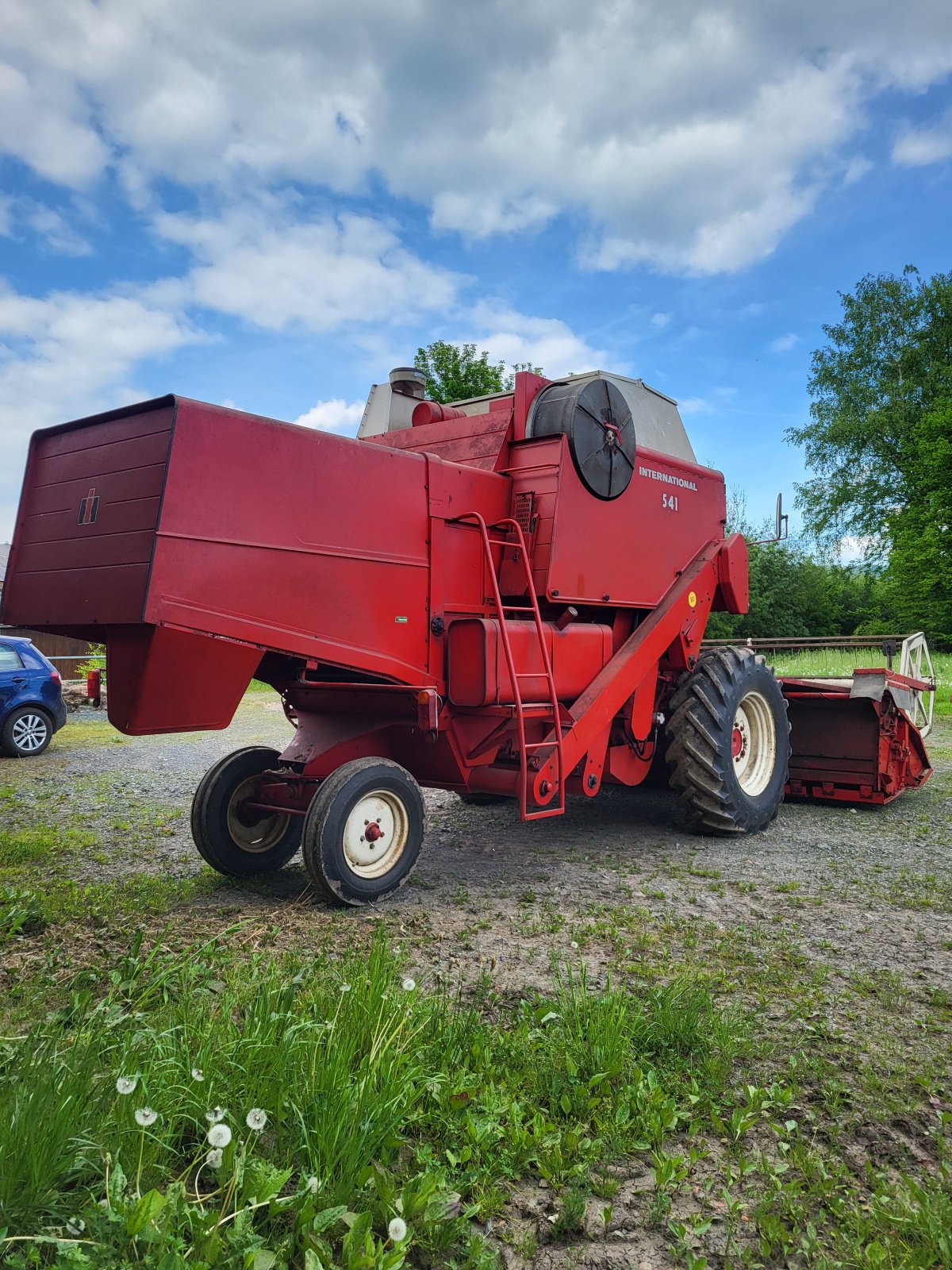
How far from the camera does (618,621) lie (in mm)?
7020

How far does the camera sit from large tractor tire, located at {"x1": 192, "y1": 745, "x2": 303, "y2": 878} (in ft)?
18.2

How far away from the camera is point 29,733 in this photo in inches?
471

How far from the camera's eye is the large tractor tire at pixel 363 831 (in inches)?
187

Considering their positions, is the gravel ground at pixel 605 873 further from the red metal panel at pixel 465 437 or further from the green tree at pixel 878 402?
the green tree at pixel 878 402

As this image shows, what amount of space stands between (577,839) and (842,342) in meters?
34.9

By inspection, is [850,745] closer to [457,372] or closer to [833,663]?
[833,663]

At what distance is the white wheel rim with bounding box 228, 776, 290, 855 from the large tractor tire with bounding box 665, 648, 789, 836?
2.88 metres

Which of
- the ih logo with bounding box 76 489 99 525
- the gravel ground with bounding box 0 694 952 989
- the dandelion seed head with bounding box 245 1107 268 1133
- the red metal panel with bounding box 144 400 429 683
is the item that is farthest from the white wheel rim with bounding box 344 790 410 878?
the dandelion seed head with bounding box 245 1107 268 1133

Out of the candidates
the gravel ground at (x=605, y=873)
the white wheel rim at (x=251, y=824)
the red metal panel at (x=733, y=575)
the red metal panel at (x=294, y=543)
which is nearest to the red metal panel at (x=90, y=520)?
the red metal panel at (x=294, y=543)

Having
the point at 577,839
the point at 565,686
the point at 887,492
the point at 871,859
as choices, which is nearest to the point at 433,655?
the point at 565,686

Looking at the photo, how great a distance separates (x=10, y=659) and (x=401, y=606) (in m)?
8.82

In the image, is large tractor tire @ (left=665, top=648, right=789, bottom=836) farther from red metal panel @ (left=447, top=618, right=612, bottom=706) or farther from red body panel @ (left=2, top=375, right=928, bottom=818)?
red metal panel @ (left=447, top=618, right=612, bottom=706)

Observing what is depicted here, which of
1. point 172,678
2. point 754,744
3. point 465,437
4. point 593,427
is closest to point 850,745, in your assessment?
point 754,744

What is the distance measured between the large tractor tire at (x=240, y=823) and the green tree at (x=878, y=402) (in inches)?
1300
